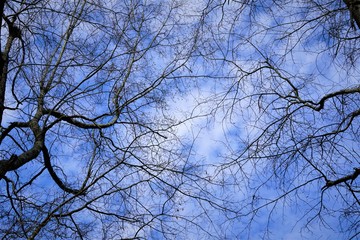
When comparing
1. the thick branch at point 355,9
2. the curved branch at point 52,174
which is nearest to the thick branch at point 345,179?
the thick branch at point 355,9

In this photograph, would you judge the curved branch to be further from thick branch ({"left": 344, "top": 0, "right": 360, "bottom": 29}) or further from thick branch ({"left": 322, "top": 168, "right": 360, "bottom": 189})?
thick branch ({"left": 344, "top": 0, "right": 360, "bottom": 29})

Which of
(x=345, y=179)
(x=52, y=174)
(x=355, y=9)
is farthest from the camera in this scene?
(x=52, y=174)

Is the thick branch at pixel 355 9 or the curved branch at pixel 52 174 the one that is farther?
the curved branch at pixel 52 174

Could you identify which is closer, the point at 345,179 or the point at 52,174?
the point at 345,179

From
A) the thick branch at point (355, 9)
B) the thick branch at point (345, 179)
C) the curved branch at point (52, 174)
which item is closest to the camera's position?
the thick branch at point (355, 9)

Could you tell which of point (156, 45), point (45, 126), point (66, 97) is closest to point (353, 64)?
point (156, 45)

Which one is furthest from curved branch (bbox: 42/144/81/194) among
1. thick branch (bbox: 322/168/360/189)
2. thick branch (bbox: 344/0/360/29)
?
thick branch (bbox: 344/0/360/29)

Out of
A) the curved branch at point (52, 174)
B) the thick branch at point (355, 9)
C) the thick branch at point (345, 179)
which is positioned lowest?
the thick branch at point (345, 179)

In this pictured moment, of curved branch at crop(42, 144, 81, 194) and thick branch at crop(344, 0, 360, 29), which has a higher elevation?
curved branch at crop(42, 144, 81, 194)

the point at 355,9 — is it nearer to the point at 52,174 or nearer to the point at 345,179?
the point at 345,179

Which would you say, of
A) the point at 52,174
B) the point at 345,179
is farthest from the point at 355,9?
the point at 52,174

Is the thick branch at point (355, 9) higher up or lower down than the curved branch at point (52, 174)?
lower down

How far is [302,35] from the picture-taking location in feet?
14.0

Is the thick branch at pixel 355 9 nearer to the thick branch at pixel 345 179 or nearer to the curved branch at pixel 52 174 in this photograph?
the thick branch at pixel 345 179
